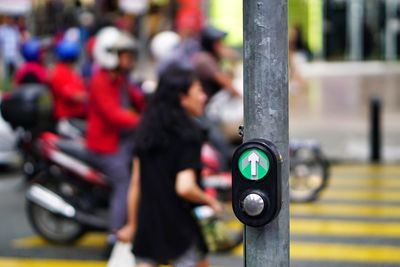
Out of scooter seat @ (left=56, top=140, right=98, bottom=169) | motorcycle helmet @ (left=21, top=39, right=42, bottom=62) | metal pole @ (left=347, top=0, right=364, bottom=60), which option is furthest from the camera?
metal pole @ (left=347, top=0, right=364, bottom=60)

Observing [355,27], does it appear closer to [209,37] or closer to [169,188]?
[209,37]

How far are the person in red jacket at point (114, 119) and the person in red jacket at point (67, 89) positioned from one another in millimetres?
2330

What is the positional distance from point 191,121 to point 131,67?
280 centimetres

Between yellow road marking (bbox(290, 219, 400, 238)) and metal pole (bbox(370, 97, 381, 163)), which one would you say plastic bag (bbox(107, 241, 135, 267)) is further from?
metal pole (bbox(370, 97, 381, 163))

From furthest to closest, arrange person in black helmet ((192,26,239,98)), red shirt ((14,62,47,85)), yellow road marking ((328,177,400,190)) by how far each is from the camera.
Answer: yellow road marking ((328,177,400,190)) < red shirt ((14,62,47,85)) < person in black helmet ((192,26,239,98))

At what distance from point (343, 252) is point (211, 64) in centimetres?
254

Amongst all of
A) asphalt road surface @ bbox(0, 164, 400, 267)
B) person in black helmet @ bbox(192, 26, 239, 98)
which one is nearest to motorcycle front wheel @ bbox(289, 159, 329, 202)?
asphalt road surface @ bbox(0, 164, 400, 267)

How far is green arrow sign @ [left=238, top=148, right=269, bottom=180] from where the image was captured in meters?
3.54

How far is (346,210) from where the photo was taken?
10273mm

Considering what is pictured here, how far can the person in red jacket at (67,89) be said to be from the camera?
10562 millimetres

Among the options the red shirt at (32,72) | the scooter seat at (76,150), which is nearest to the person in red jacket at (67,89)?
the red shirt at (32,72)

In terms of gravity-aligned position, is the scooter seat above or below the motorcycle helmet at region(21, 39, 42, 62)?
below

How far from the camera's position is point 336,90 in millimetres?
26656

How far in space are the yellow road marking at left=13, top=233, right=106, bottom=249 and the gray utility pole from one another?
5290mm
